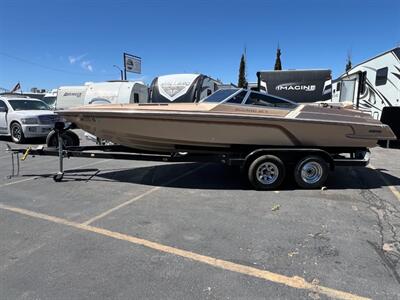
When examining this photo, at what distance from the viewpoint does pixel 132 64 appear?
31875 mm

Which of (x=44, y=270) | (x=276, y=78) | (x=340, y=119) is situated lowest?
(x=44, y=270)

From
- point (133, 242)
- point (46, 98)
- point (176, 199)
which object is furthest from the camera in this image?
point (46, 98)

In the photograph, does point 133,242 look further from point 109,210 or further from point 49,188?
point 49,188

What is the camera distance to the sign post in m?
30.7

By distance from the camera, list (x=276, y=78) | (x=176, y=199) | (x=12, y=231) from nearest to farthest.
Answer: (x=12, y=231), (x=176, y=199), (x=276, y=78)

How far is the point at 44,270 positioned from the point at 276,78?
37.6 ft

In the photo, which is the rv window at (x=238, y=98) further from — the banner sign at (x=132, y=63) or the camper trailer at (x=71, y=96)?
the banner sign at (x=132, y=63)

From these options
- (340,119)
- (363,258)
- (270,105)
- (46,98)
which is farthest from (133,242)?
(46,98)

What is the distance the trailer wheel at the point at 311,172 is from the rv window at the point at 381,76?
764cm

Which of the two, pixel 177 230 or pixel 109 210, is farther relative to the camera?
pixel 109 210

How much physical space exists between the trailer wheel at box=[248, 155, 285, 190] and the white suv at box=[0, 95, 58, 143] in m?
9.04

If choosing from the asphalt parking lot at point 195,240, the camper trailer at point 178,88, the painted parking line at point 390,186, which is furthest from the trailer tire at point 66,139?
the painted parking line at point 390,186

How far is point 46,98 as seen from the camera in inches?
1030

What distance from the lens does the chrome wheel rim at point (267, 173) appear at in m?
6.16
